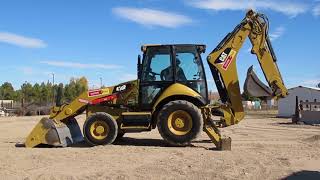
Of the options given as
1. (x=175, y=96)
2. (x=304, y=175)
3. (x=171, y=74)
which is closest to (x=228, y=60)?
(x=171, y=74)

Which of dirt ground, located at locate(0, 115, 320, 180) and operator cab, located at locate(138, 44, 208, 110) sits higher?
operator cab, located at locate(138, 44, 208, 110)

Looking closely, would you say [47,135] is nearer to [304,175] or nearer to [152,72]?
[152,72]

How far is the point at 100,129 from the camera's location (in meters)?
15.2

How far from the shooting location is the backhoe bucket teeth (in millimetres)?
15188

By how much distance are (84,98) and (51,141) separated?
1.75 meters

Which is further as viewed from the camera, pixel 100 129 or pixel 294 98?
pixel 294 98

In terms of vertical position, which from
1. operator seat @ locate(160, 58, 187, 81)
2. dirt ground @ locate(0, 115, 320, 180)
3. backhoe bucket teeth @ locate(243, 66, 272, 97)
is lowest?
dirt ground @ locate(0, 115, 320, 180)

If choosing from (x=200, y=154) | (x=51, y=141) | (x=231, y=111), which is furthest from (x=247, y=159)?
(x=51, y=141)

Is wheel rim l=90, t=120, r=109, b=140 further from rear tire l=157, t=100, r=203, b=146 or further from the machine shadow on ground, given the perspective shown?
the machine shadow on ground

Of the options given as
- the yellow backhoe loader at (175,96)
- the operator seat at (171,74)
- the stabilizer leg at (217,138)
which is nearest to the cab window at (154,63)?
the yellow backhoe loader at (175,96)

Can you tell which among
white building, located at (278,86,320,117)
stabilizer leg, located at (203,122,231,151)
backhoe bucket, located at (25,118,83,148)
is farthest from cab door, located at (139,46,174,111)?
white building, located at (278,86,320,117)

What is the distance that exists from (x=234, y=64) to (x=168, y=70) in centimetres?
198

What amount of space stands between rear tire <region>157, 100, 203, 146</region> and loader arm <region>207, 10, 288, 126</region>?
126 cm

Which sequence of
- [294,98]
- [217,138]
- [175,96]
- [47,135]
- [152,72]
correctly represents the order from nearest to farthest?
[217,138] < [175,96] < [47,135] < [152,72] < [294,98]
